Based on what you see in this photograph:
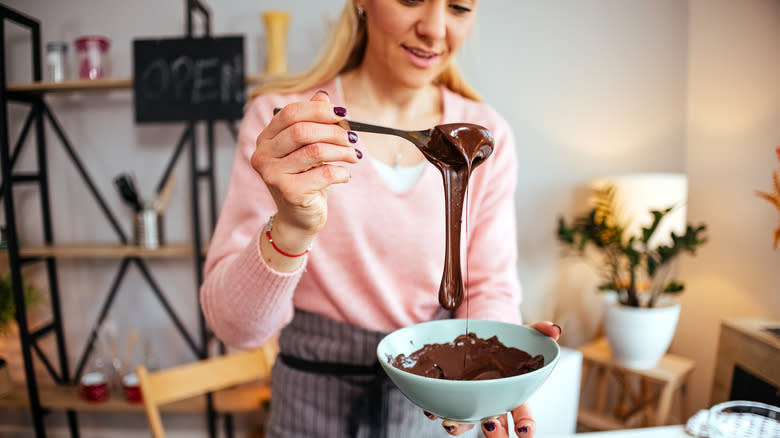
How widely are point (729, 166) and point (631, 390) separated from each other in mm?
1216

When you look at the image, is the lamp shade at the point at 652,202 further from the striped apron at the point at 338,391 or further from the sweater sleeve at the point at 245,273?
the sweater sleeve at the point at 245,273

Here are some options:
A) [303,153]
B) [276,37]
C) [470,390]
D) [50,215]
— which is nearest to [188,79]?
[276,37]

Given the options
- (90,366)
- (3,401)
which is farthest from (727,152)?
(3,401)

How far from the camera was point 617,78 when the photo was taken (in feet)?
7.25

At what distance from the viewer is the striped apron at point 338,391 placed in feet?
3.34

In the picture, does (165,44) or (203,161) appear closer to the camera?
(165,44)

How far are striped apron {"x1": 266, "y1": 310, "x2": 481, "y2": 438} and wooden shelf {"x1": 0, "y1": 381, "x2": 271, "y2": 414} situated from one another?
50.3 inches

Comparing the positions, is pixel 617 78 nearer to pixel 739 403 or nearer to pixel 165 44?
pixel 739 403

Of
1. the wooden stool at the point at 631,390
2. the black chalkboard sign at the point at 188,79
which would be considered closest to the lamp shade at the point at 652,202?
the wooden stool at the point at 631,390

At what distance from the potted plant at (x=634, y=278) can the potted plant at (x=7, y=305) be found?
8.22 ft

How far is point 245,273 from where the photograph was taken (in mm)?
806

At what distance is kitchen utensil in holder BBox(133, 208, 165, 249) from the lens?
2213mm

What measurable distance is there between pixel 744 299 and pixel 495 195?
60 centimetres

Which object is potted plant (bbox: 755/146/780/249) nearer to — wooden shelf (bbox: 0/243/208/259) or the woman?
the woman
